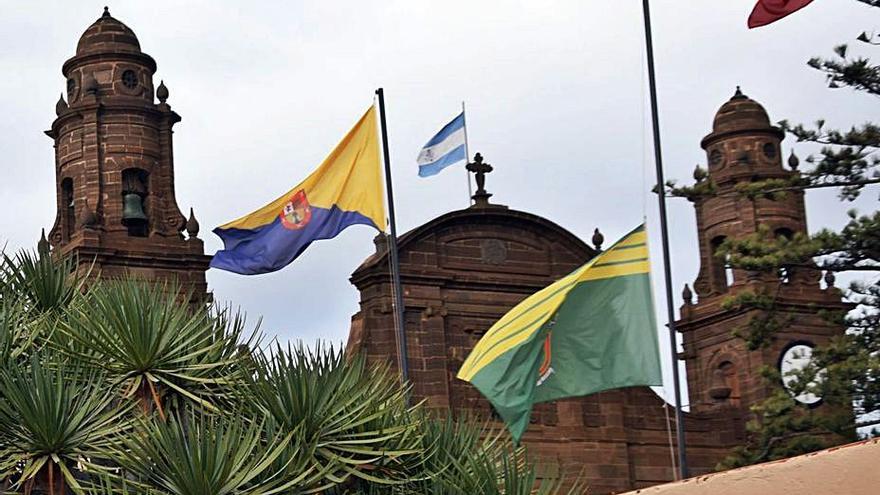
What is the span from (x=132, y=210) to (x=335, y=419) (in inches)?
800

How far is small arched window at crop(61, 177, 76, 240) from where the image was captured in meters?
37.2

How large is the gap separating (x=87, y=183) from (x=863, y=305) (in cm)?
1359

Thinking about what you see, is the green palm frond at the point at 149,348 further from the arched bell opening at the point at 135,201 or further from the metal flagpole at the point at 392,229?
the arched bell opening at the point at 135,201

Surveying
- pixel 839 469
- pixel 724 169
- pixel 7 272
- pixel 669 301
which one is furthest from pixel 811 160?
pixel 839 469

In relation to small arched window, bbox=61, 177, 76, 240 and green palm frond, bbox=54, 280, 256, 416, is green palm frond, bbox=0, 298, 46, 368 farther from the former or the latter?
small arched window, bbox=61, 177, 76, 240

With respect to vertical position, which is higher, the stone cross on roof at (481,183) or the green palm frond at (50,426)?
the stone cross on roof at (481,183)

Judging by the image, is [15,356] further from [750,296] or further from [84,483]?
[750,296]

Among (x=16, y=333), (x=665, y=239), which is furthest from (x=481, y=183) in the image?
(x=16, y=333)

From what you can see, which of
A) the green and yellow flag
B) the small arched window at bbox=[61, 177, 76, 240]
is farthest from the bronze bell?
the green and yellow flag

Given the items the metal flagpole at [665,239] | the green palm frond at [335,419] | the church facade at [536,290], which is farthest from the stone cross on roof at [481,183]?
the green palm frond at [335,419]

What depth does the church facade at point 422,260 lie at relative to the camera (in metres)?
35.6

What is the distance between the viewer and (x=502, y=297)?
36.9m

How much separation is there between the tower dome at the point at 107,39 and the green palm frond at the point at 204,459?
853 inches

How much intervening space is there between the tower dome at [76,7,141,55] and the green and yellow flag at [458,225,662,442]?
13.7 m
